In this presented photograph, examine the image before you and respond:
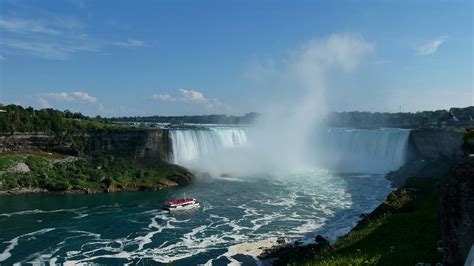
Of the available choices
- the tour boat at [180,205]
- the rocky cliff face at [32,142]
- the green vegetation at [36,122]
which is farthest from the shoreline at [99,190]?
the tour boat at [180,205]

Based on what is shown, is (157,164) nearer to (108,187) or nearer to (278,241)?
(108,187)

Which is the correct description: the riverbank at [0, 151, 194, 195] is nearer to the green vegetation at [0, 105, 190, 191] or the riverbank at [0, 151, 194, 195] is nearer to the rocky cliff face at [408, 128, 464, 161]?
the green vegetation at [0, 105, 190, 191]

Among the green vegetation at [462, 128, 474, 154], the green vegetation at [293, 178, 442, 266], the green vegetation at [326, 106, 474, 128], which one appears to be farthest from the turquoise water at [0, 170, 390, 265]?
the green vegetation at [326, 106, 474, 128]

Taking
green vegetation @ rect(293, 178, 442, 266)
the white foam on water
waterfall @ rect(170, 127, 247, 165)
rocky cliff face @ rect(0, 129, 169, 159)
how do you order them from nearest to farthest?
green vegetation @ rect(293, 178, 442, 266), the white foam on water, rocky cliff face @ rect(0, 129, 169, 159), waterfall @ rect(170, 127, 247, 165)

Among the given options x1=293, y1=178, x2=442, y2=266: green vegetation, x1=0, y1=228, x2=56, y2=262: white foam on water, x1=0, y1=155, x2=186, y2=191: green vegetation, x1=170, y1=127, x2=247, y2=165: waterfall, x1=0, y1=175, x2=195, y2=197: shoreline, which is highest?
x1=170, y1=127, x2=247, y2=165: waterfall

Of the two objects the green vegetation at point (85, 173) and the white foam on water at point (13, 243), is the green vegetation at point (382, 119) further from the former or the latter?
the white foam on water at point (13, 243)
